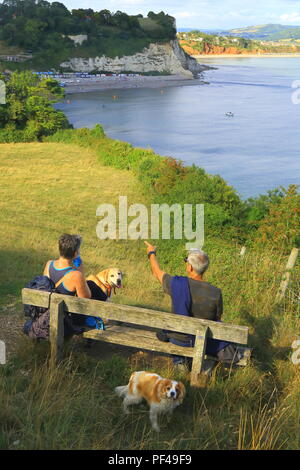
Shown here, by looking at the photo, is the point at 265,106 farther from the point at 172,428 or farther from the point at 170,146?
the point at 172,428

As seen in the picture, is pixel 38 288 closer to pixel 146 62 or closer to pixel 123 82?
pixel 123 82

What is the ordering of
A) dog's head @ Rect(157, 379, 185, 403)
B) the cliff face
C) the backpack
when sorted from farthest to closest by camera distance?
the cliff face
the backpack
dog's head @ Rect(157, 379, 185, 403)

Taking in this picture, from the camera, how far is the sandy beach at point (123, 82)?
98312 millimetres

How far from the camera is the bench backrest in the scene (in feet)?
12.3

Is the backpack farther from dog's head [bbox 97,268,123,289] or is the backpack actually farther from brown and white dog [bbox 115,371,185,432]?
brown and white dog [bbox 115,371,185,432]

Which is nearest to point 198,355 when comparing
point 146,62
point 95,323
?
point 95,323

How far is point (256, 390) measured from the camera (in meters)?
3.86

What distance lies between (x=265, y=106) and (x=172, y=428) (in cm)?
7719

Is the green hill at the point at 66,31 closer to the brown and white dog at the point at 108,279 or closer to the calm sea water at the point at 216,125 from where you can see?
the calm sea water at the point at 216,125

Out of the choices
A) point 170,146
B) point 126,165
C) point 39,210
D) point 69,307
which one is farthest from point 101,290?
point 170,146

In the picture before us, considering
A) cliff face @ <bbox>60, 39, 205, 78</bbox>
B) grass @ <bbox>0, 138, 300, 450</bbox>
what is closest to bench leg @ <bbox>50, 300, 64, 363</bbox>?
grass @ <bbox>0, 138, 300, 450</bbox>

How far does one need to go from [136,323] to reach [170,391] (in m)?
0.76

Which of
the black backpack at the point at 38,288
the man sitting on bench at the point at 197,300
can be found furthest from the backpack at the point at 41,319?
the man sitting on bench at the point at 197,300

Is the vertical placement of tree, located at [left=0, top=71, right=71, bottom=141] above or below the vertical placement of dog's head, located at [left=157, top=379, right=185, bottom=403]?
above
